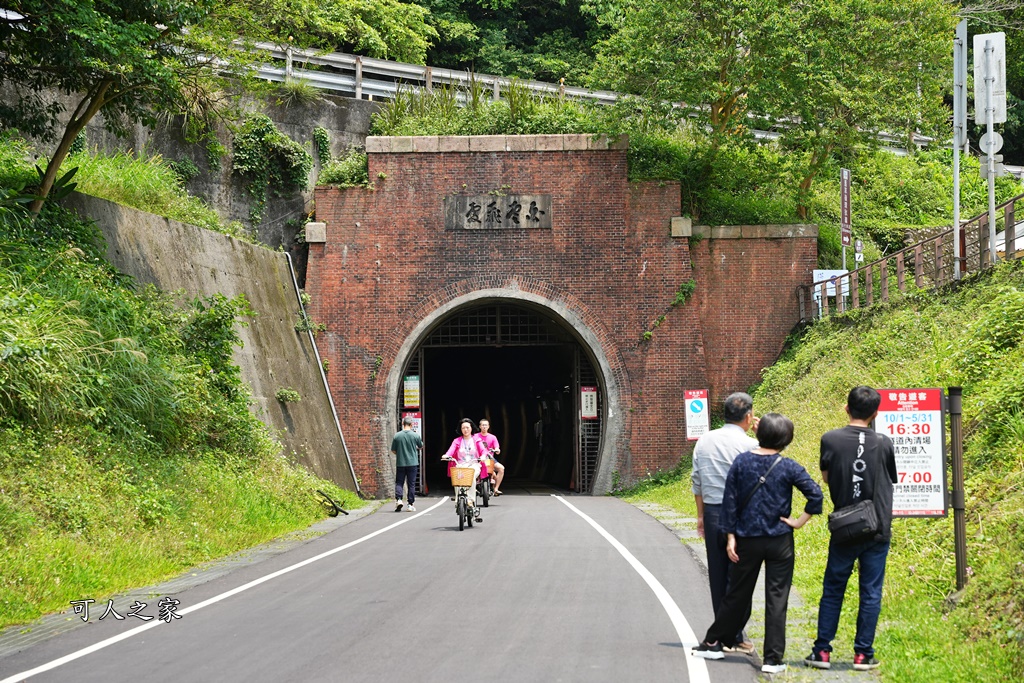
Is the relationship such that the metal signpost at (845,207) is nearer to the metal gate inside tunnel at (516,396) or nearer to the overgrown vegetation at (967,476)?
the overgrown vegetation at (967,476)

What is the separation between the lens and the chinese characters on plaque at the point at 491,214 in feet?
82.4

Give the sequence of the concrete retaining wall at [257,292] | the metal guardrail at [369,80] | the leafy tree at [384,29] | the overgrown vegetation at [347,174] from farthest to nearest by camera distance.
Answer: the leafy tree at [384,29] < the metal guardrail at [369,80] < the overgrown vegetation at [347,174] < the concrete retaining wall at [257,292]

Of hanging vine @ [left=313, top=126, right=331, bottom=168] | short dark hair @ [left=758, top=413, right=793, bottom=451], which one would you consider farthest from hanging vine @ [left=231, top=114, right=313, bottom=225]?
short dark hair @ [left=758, top=413, right=793, bottom=451]

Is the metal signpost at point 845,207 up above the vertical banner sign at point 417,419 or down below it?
above

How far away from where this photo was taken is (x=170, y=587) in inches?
391

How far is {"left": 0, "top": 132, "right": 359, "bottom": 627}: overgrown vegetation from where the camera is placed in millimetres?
9898

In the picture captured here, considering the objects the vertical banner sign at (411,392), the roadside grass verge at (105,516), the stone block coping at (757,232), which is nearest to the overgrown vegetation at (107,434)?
the roadside grass verge at (105,516)

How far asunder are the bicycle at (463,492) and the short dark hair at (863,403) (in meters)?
9.06

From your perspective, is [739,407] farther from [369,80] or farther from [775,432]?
[369,80]

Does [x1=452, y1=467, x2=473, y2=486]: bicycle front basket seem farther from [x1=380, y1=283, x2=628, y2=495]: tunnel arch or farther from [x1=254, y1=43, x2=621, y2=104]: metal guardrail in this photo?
[x1=254, y1=43, x2=621, y2=104]: metal guardrail

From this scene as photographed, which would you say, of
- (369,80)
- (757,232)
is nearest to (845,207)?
(757,232)

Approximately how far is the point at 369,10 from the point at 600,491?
62.6 feet

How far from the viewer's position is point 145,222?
18.3 meters

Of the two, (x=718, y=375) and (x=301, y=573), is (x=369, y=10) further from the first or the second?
(x=301, y=573)
